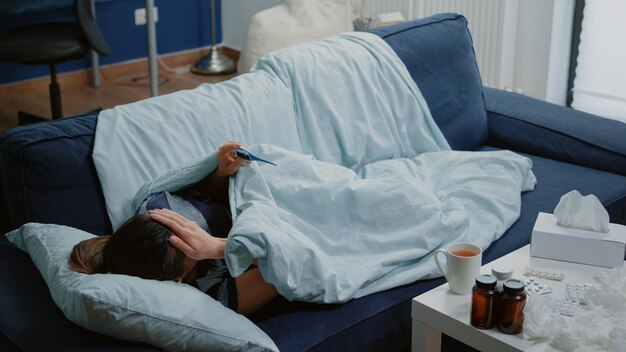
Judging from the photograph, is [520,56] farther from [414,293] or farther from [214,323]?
[214,323]

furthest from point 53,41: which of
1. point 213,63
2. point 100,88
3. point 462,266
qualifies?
point 462,266

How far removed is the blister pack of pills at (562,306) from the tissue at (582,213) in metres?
0.26

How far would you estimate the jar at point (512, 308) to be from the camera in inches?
68.3

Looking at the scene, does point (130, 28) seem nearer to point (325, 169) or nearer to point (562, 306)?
point (325, 169)

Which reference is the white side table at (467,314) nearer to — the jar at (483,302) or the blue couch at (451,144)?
the jar at (483,302)

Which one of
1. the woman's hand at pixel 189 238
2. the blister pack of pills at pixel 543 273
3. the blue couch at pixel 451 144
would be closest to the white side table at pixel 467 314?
the blister pack of pills at pixel 543 273

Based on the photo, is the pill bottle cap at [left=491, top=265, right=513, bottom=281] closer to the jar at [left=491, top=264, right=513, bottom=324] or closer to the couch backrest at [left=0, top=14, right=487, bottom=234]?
the jar at [left=491, top=264, right=513, bottom=324]

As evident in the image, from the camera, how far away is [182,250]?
1.83 meters

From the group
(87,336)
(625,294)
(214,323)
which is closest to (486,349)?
(625,294)

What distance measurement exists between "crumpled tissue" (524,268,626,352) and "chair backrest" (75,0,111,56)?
2.58 meters

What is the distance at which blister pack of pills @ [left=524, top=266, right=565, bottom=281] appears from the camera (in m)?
1.97

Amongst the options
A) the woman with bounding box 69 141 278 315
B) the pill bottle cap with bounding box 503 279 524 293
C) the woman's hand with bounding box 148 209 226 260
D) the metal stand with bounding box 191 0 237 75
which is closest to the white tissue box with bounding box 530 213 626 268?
the pill bottle cap with bounding box 503 279 524 293

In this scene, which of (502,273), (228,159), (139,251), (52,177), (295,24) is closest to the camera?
(139,251)

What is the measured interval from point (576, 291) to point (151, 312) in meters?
0.91
